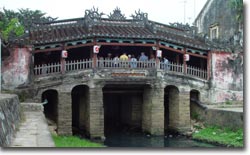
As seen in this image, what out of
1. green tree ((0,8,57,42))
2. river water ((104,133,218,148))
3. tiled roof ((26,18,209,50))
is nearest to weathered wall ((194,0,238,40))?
tiled roof ((26,18,209,50))

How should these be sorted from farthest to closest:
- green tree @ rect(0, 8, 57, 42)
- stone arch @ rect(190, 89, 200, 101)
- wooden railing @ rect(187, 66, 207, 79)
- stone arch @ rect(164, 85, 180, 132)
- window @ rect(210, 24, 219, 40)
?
window @ rect(210, 24, 219, 40) < stone arch @ rect(190, 89, 200, 101) < wooden railing @ rect(187, 66, 207, 79) < stone arch @ rect(164, 85, 180, 132) < green tree @ rect(0, 8, 57, 42)

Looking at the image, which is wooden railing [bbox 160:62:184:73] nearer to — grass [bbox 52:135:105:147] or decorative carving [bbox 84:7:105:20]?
decorative carving [bbox 84:7:105:20]

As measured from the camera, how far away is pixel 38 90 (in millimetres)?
10797

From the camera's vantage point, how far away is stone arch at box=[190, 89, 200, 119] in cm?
1229

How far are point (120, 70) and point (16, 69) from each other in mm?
2842

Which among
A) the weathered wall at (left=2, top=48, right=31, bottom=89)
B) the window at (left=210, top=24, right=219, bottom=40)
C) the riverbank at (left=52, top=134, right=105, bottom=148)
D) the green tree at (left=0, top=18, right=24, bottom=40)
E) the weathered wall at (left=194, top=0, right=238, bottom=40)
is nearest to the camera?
the riverbank at (left=52, top=134, right=105, bottom=148)

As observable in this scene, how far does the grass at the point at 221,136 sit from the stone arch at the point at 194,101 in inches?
42.2

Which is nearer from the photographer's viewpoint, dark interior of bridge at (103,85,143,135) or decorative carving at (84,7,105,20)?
decorative carving at (84,7,105,20)

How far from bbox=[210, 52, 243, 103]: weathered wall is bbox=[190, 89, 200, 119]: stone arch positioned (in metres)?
0.48

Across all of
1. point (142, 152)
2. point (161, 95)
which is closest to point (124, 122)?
point (161, 95)

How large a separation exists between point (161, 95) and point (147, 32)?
1.90 meters

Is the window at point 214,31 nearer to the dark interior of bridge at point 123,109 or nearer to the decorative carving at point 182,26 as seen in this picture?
the decorative carving at point 182,26

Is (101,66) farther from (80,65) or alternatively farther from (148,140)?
(148,140)

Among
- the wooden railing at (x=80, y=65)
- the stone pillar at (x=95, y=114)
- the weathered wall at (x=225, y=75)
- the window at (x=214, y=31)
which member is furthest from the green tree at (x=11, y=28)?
the window at (x=214, y=31)
